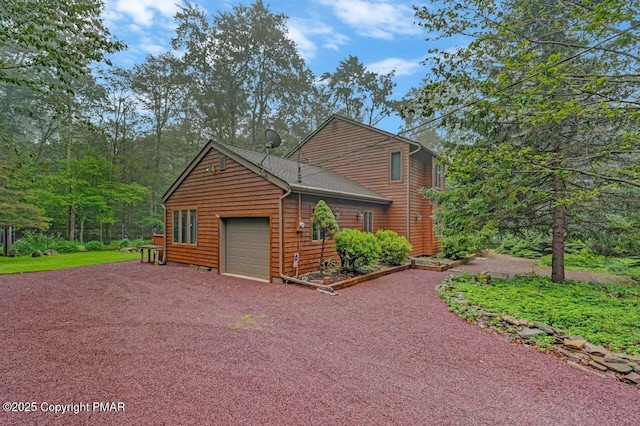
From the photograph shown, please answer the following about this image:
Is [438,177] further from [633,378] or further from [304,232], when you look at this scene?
[633,378]

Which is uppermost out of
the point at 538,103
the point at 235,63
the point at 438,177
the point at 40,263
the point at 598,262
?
the point at 235,63

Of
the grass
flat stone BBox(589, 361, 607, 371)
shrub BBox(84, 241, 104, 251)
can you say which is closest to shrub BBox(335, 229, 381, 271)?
the grass

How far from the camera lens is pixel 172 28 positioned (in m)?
20.6

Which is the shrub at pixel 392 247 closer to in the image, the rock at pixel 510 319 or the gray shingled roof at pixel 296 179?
the gray shingled roof at pixel 296 179

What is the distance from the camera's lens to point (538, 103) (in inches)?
175

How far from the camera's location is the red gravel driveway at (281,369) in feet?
8.68

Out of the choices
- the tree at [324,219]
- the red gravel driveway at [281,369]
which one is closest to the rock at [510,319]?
the red gravel driveway at [281,369]

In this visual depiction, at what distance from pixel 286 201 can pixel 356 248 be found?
7.91 feet

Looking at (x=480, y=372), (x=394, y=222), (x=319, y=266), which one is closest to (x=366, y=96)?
(x=394, y=222)

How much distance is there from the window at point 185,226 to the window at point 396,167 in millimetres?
8100

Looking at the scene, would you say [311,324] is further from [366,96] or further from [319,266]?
[366,96]

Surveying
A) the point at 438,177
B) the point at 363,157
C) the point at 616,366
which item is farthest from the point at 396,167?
the point at 616,366

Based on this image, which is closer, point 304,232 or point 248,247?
point 304,232

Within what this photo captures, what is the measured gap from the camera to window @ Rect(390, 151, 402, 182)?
41.0ft
